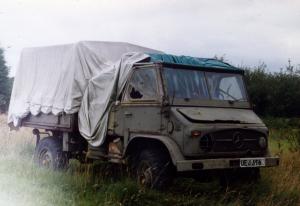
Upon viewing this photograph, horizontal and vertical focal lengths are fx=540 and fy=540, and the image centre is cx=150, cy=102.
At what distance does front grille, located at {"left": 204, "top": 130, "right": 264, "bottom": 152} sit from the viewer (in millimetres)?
8391

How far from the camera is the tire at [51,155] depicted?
10.7 meters

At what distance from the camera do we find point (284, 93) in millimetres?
34969

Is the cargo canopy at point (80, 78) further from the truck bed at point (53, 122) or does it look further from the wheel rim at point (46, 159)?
the wheel rim at point (46, 159)

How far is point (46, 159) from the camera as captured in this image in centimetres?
1119

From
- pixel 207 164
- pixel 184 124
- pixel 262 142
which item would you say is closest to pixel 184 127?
pixel 184 124

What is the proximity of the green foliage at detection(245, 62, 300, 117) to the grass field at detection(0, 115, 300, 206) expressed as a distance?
23.5m

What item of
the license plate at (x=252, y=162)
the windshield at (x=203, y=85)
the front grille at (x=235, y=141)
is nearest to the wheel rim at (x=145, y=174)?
the front grille at (x=235, y=141)

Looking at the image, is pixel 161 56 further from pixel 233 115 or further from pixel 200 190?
pixel 200 190

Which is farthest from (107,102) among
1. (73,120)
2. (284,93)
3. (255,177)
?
(284,93)

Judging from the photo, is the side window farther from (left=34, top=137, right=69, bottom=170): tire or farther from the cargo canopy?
(left=34, top=137, right=69, bottom=170): tire

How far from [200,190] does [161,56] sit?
95.7 inches

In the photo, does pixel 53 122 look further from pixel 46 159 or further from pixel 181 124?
pixel 181 124

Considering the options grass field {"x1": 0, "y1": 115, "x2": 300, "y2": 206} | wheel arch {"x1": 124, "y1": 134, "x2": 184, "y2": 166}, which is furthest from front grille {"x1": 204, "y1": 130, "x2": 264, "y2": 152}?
grass field {"x1": 0, "y1": 115, "x2": 300, "y2": 206}

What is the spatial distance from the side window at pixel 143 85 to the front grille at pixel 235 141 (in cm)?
123
